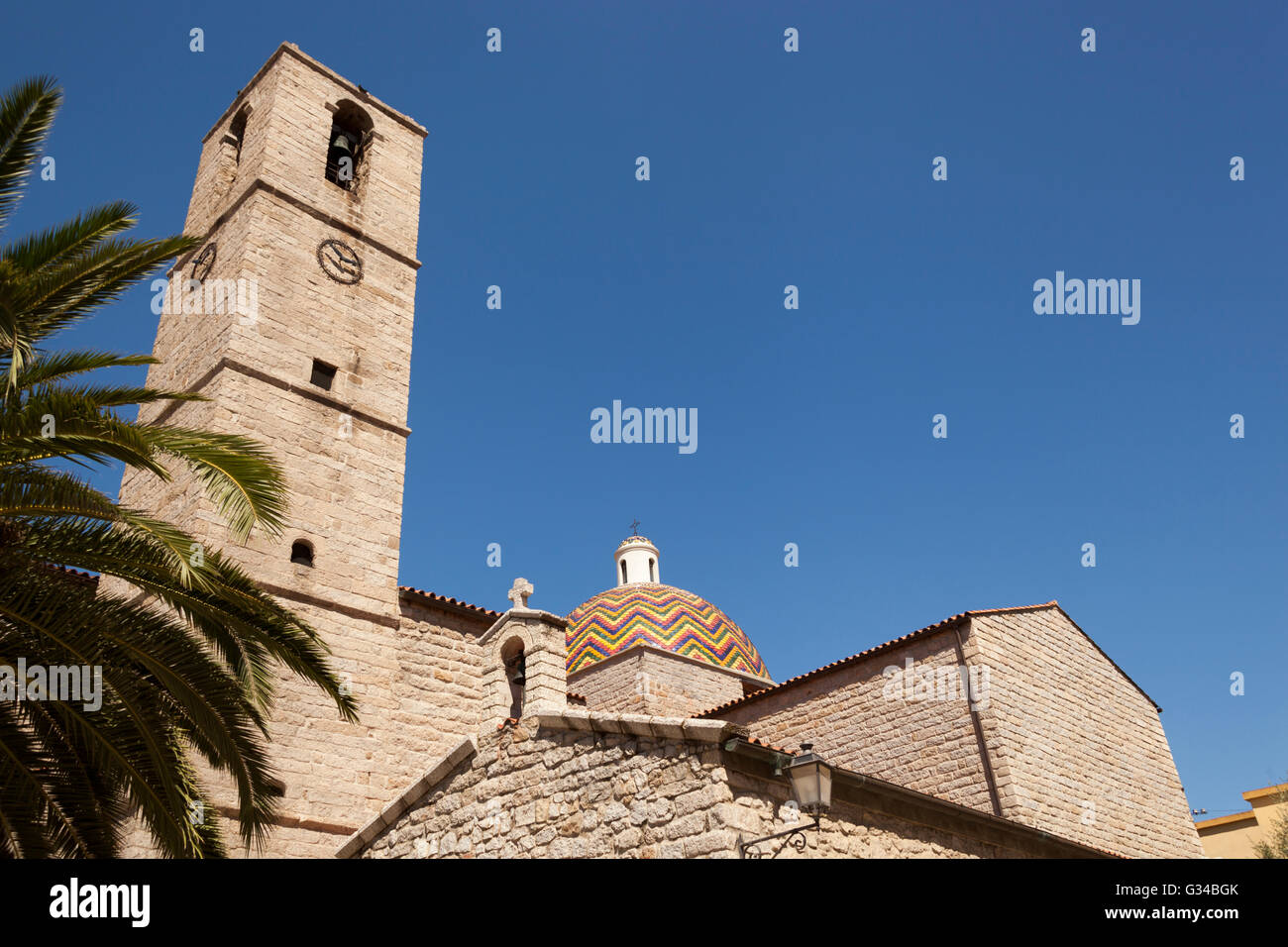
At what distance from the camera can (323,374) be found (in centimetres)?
1370

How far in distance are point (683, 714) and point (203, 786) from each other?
13.2 meters

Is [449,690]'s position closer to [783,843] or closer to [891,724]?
[891,724]

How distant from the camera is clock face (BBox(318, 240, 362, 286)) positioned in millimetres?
14398

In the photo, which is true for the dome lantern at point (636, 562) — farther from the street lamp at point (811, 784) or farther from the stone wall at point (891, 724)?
the street lamp at point (811, 784)

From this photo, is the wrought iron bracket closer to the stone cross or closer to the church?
the church

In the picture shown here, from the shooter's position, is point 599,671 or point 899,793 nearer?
point 899,793

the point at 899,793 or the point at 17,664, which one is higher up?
the point at 17,664

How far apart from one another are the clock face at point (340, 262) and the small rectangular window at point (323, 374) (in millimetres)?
1557

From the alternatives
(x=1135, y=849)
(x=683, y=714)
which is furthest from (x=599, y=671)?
(x=1135, y=849)

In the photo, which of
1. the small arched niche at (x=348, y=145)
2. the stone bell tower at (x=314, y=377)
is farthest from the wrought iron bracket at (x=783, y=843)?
the small arched niche at (x=348, y=145)

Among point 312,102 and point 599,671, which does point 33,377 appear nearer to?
point 312,102

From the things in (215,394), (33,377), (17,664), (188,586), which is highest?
(215,394)

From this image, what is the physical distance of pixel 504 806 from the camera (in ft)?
27.0

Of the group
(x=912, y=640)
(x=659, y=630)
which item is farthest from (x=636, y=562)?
(x=912, y=640)
